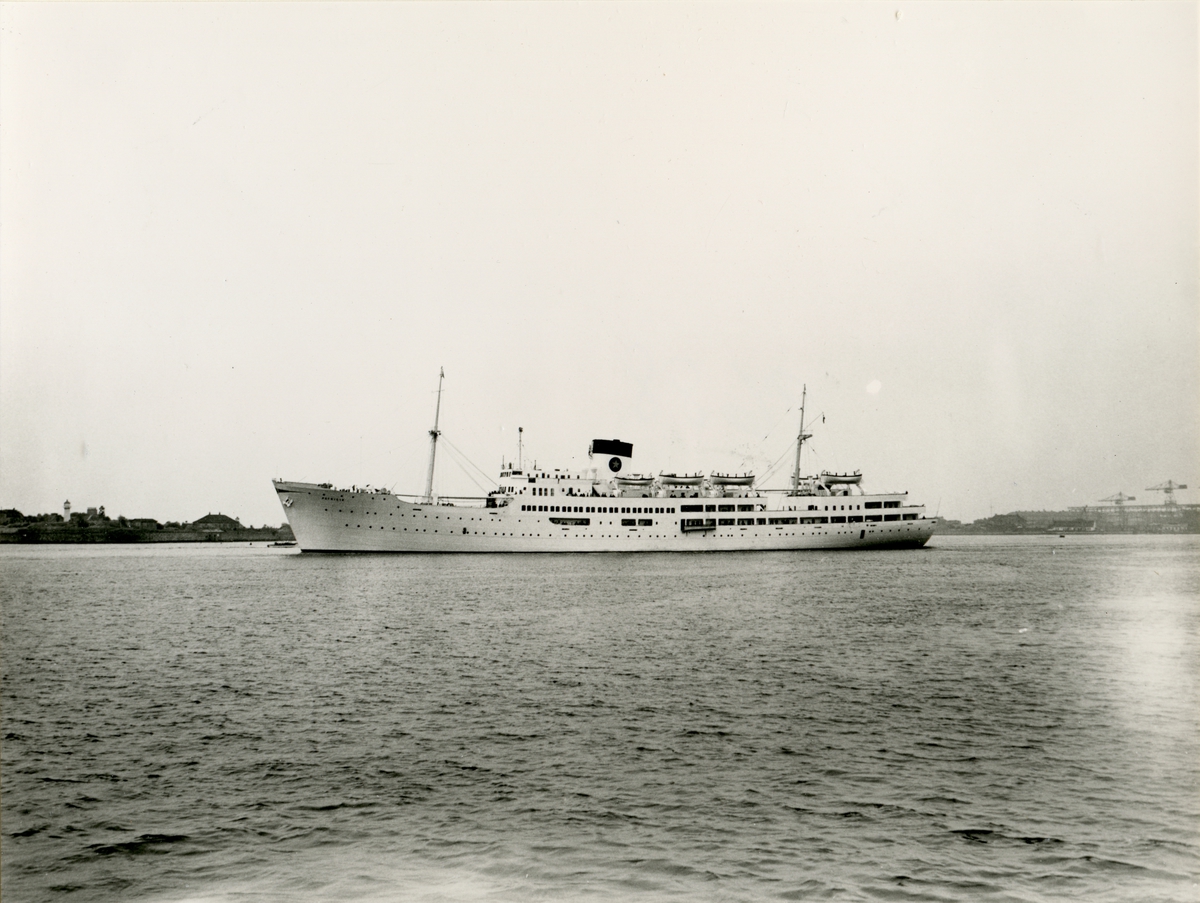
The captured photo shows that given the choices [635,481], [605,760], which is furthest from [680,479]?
[605,760]

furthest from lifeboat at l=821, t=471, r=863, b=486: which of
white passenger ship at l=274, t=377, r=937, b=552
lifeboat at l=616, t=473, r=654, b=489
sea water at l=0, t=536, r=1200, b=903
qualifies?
sea water at l=0, t=536, r=1200, b=903

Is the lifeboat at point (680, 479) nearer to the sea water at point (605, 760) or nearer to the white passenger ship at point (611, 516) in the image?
the white passenger ship at point (611, 516)

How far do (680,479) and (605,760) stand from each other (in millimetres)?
50214

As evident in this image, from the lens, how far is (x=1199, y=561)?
4969cm

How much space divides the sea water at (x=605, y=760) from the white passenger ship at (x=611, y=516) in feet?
96.9

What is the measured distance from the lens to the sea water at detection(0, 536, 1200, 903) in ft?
25.7

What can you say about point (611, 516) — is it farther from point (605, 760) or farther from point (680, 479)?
point (605, 760)

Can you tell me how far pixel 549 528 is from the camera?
183ft

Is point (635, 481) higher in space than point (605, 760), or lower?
higher

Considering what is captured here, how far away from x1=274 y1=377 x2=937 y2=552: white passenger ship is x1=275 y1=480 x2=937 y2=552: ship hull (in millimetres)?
70

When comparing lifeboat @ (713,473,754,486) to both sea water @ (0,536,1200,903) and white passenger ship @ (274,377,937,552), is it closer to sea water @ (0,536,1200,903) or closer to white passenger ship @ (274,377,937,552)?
white passenger ship @ (274,377,937,552)

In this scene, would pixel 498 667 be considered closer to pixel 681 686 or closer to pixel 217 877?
pixel 681 686

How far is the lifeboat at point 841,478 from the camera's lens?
2429 inches

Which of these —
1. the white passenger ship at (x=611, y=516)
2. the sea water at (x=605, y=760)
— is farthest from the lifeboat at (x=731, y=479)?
the sea water at (x=605, y=760)
